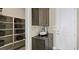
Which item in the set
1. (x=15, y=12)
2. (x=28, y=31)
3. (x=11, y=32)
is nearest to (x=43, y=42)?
(x=28, y=31)

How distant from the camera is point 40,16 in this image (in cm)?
188

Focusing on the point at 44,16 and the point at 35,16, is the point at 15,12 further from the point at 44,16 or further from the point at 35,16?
the point at 44,16

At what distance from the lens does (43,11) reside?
72.1 inches

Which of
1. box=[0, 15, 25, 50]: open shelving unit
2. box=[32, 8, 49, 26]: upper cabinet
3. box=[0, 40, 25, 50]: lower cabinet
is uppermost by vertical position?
box=[32, 8, 49, 26]: upper cabinet

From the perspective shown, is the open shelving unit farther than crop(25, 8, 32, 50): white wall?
No

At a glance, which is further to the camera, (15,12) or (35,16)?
(35,16)

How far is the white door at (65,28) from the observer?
1.82 meters

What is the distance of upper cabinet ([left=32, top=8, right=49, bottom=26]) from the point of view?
181cm

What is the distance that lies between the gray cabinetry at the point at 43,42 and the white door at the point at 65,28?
0.13 meters

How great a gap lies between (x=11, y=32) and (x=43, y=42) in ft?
1.95

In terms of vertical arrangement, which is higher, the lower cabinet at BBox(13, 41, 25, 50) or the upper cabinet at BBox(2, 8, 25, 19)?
the upper cabinet at BBox(2, 8, 25, 19)

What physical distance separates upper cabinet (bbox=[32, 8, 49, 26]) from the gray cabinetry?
25 centimetres

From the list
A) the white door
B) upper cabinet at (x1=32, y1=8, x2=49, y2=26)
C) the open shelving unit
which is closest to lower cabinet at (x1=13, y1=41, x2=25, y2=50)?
the open shelving unit

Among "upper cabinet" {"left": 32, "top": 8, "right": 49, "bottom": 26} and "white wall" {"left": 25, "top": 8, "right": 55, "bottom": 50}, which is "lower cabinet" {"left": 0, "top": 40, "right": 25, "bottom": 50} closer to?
"white wall" {"left": 25, "top": 8, "right": 55, "bottom": 50}
